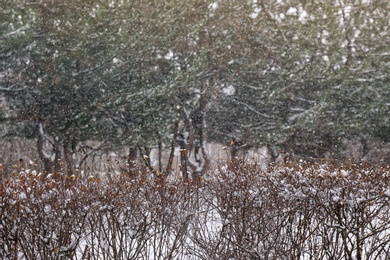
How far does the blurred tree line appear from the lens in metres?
15.1

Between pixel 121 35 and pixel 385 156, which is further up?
pixel 121 35

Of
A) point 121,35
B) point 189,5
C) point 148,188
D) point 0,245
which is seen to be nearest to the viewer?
point 0,245

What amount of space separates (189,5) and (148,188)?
11.6 m

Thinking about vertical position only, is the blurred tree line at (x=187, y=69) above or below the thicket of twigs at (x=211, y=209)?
above

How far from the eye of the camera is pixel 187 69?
1579cm

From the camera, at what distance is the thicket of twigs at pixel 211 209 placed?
440 cm

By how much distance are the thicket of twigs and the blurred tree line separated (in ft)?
30.2

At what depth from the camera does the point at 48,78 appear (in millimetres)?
15359

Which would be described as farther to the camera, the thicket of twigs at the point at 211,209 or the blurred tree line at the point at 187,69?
the blurred tree line at the point at 187,69

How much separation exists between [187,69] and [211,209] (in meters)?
11.6

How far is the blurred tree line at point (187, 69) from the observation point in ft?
49.7

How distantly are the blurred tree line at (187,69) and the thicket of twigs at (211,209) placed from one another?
921 cm

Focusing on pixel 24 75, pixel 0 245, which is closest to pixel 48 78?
pixel 24 75

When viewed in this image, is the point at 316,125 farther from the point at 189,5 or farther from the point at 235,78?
the point at 189,5
